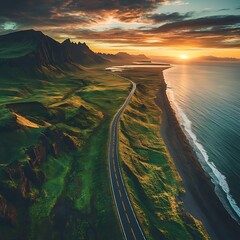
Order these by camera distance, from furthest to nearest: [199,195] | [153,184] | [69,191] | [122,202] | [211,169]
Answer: [211,169], [153,184], [199,195], [69,191], [122,202]

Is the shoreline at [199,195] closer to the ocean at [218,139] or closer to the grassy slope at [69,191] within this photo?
the ocean at [218,139]

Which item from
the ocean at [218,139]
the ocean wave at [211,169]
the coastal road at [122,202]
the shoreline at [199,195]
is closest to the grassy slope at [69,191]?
the coastal road at [122,202]

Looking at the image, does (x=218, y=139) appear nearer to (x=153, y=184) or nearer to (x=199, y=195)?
(x=199, y=195)

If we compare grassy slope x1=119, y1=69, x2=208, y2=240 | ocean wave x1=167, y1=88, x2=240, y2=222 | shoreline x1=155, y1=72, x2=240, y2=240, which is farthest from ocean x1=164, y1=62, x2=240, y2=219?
grassy slope x1=119, y1=69, x2=208, y2=240

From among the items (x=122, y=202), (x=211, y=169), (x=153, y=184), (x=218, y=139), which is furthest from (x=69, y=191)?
(x=218, y=139)

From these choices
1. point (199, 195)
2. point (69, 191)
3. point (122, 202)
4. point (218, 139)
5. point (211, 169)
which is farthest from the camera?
point (218, 139)

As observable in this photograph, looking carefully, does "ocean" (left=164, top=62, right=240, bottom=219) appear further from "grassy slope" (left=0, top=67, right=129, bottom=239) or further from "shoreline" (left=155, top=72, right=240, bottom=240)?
"grassy slope" (left=0, top=67, right=129, bottom=239)

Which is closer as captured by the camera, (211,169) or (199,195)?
(199,195)
